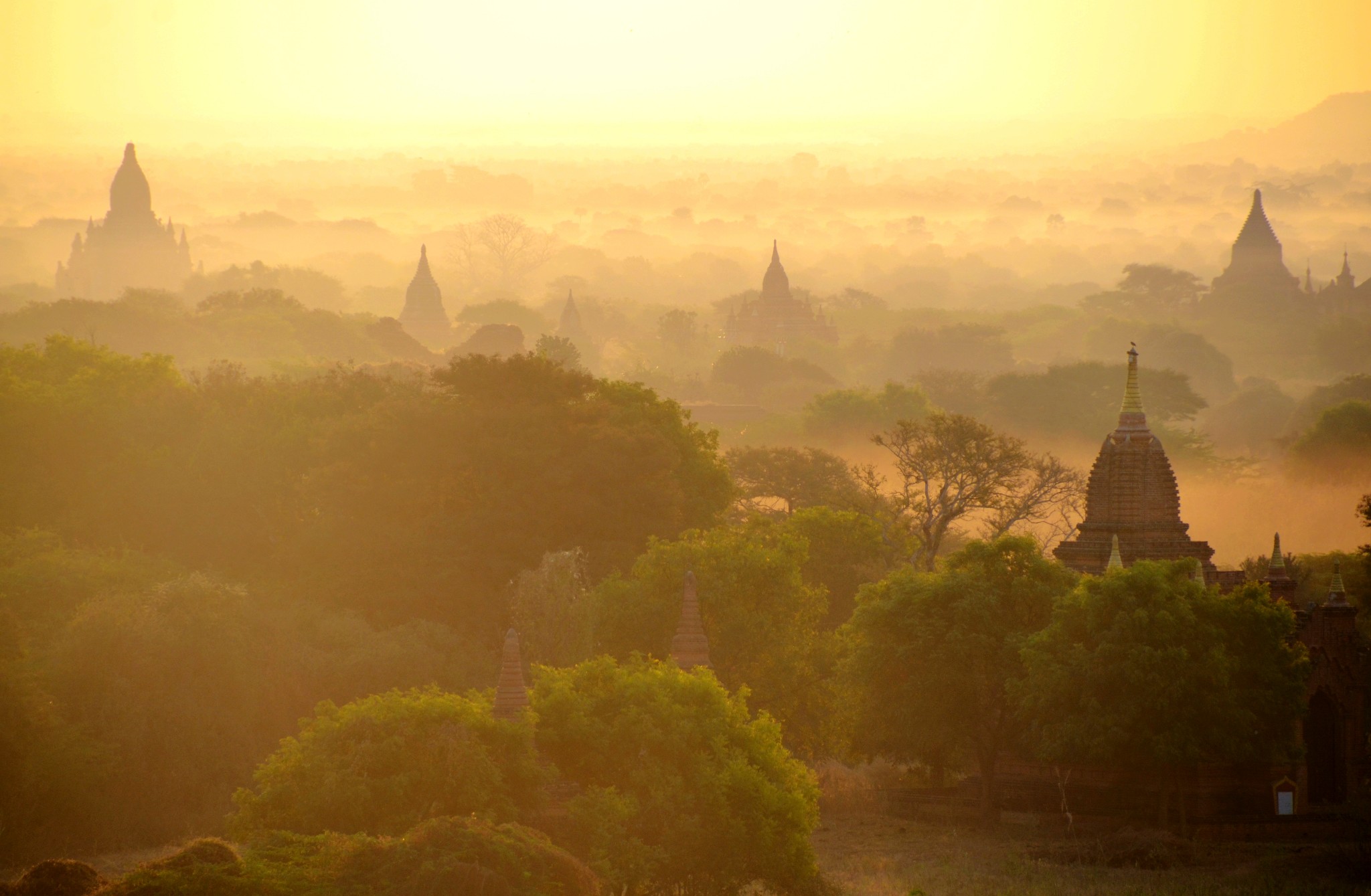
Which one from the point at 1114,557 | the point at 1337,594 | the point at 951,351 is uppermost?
the point at 951,351

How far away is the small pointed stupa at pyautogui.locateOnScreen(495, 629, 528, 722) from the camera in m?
29.3

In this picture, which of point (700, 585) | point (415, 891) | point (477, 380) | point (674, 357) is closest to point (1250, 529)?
point (477, 380)

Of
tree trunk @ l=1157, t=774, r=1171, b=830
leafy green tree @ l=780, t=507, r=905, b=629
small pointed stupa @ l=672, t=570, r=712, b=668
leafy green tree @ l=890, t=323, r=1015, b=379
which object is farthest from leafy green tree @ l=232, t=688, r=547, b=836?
leafy green tree @ l=890, t=323, r=1015, b=379

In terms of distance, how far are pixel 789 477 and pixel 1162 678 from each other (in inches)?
1145

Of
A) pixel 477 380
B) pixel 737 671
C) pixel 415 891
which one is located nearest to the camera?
pixel 415 891

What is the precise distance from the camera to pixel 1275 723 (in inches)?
1395

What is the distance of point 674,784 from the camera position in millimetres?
29188

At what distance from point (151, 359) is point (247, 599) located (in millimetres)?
17759

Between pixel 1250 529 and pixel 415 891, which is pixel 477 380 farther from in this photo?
pixel 1250 529

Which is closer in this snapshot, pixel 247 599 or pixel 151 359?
pixel 247 599

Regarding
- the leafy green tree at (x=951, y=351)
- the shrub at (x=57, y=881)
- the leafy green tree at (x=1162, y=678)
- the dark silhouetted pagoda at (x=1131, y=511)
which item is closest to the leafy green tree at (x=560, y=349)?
the leafy green tree at (x=951, y=351)

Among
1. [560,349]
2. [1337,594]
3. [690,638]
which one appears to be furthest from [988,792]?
[560,349]

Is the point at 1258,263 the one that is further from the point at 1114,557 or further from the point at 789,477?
the point at 1114,557

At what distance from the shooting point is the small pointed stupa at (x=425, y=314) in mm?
178250
